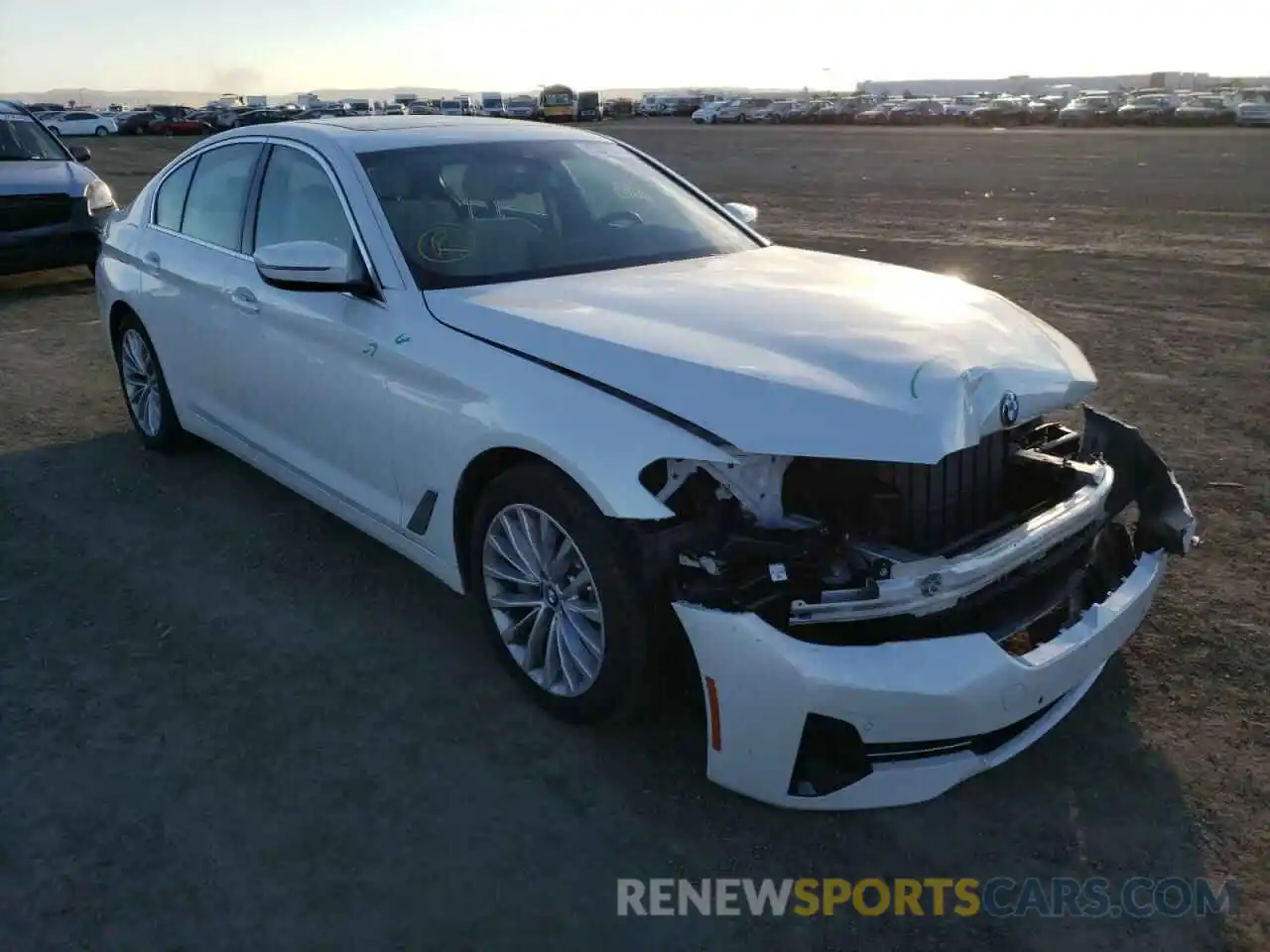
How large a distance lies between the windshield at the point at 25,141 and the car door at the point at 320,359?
8136 mm

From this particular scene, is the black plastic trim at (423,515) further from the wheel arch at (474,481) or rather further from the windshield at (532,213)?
the windshield at (532,213)

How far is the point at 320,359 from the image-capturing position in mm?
4027

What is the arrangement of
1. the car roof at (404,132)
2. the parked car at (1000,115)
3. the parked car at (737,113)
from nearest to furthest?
the car roof at (404,132) < the parked car at (1000,115) < the parked car at (737,113)

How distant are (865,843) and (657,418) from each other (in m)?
1.24

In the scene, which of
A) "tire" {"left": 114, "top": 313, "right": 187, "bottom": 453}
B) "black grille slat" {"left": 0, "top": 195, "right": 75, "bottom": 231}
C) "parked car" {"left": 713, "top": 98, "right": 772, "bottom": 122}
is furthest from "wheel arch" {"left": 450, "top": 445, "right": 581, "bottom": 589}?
"parked car" {"left": 713, "top": 98, "right": 772, "bottom": 122}

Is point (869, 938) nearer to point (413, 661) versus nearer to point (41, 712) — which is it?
point (413, 661)

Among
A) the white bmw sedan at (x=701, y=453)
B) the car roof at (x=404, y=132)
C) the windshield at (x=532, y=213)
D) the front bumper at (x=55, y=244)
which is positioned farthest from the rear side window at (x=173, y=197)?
the front bumper at (x=55, y=244)

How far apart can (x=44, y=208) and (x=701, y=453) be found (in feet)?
32.2

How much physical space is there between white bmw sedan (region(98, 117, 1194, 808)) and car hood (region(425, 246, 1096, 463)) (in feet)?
0.04

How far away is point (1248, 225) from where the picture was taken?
47.2ft

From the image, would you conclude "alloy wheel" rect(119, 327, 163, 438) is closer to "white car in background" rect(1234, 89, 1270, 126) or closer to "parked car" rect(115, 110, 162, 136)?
"white car in background" rect(1234, 89, 1270, 126)

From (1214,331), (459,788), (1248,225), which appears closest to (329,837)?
(459,788)

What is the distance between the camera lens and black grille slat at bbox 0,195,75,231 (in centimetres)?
1020

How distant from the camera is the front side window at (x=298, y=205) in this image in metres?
4.07
